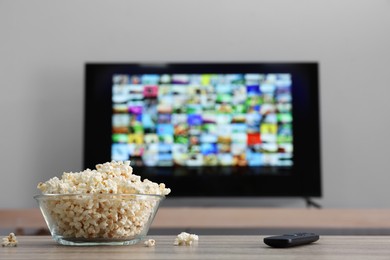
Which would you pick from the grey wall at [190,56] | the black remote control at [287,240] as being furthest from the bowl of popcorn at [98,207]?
the grey wall at [190,56]

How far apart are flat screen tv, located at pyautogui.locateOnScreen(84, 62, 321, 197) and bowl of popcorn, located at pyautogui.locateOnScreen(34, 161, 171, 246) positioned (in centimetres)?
232

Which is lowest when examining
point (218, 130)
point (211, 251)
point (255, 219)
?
point (255, 219)

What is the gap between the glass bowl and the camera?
1.01 m

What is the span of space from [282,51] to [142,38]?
0.78 metres

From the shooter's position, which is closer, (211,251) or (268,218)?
(211,251)

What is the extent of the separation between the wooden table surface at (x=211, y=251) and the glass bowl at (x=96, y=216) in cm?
2

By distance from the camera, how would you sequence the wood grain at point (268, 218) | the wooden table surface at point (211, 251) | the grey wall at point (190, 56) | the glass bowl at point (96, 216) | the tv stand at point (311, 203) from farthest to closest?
the grey wall at point (190, 56)
the tv stand at point (311, 203)
the wood grain at point (268, 218)
the glass bowl at point (96, 216)
the wooden table surface at point (211, 251)

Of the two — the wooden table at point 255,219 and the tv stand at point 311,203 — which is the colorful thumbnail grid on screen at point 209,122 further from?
the wooden table at point 255,219

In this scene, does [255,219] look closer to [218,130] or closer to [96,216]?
[218,130]

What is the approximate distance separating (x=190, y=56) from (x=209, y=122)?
457mm

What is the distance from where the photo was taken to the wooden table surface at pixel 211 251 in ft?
2.87

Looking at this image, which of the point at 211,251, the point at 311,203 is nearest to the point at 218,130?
the point at 311,203

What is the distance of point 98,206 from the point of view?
1.01m

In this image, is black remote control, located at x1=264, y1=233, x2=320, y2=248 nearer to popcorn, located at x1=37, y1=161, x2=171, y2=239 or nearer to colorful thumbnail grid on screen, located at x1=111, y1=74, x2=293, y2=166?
popcorn, located at x1=37, y1=161, x2=171, y2=239
